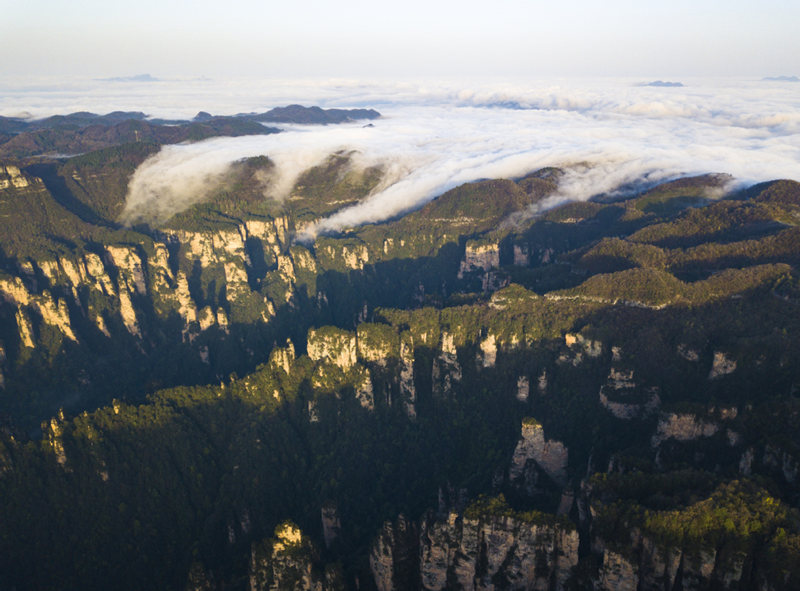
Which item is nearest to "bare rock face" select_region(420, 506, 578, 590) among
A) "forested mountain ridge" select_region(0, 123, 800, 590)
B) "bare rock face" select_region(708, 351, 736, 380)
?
"forested mountain ridge" select_region(0, 123, 800, 590)

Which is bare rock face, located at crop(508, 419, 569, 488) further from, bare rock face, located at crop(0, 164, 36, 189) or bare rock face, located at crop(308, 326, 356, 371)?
bare rock face, located at crop(0, 164, 36, 189)

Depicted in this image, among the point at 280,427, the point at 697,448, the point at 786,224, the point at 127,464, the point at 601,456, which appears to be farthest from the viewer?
the point at 786,224

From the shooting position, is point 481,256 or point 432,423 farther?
point 481,256

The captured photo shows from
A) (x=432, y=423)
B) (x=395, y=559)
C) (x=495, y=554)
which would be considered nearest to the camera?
(x=495, y=554)

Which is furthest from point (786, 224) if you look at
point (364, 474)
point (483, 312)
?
point (364, 474)

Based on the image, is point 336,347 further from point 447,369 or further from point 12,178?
point 12,178

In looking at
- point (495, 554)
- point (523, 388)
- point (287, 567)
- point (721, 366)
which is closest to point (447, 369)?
point (523, 388)

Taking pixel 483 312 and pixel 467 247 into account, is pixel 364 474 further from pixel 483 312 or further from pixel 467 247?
pixel 467 247
